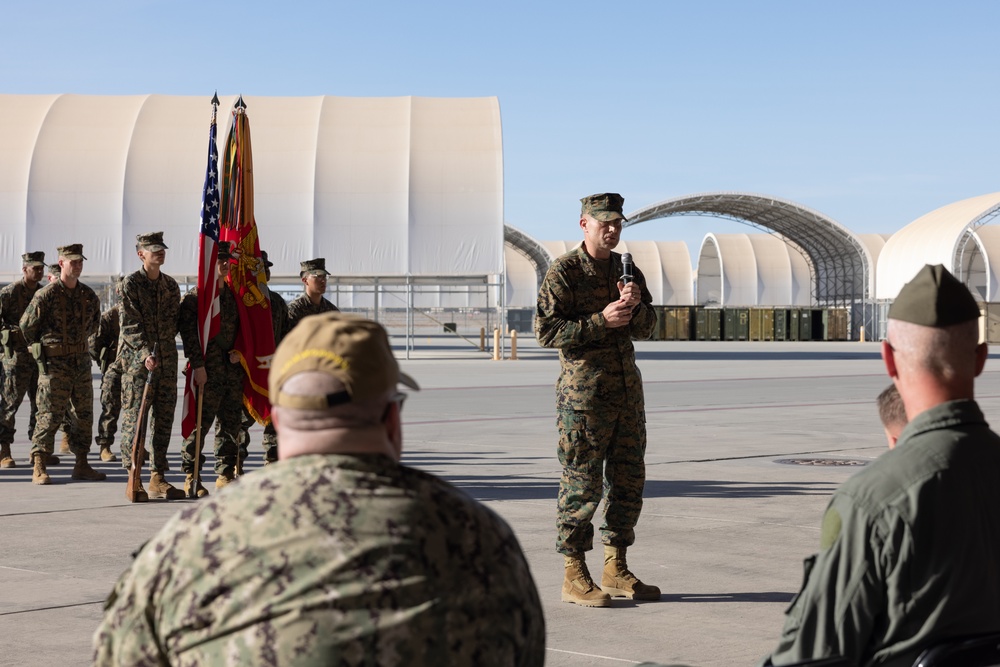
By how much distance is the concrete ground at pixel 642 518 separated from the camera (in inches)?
240

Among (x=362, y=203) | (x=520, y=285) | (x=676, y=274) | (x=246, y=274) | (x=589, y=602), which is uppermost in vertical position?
(x=676, y=274)

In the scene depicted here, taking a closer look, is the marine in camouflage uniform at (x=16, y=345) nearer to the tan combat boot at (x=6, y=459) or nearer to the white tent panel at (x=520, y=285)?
the tan combat boot at (x=6, y=459)

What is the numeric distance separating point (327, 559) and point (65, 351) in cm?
1008

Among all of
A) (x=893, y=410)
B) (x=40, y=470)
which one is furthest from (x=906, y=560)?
(x=40, y=470)

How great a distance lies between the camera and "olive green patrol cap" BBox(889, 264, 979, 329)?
300 cm

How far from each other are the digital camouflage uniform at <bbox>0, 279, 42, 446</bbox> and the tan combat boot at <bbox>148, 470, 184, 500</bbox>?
2833 mm

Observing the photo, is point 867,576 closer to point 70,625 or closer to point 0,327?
point 70,625

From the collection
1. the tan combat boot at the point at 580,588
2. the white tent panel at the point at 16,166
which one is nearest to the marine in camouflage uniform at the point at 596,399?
the tan combat boot at the point at 580,588

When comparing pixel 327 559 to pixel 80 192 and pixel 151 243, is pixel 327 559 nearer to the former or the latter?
pixel 151 243

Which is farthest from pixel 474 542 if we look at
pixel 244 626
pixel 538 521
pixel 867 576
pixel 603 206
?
pixel 538 521

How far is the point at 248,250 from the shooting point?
37.2 feet

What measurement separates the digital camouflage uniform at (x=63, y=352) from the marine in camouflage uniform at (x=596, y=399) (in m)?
6.10

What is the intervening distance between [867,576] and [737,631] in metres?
3.46

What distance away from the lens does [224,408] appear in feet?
35.9
